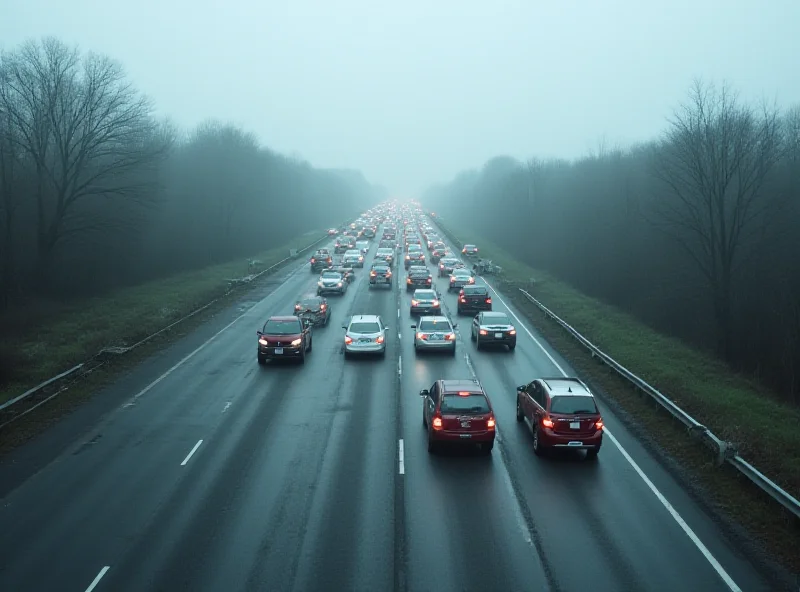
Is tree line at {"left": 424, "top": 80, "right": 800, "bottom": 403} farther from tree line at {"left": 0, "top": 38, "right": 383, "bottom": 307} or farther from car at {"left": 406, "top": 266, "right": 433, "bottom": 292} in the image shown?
tree line at {"left": 0, "top": 38, "right": 383, "bottom": 307}

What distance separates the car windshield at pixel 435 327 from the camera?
2895cm

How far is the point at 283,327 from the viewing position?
28031 millimetres

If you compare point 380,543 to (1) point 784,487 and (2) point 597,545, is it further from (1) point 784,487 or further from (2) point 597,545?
(1) point 784,487

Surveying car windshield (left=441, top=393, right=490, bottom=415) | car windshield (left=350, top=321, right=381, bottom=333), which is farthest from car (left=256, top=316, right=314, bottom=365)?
car windshield (left=441, top=393, right=490, bottom=415)

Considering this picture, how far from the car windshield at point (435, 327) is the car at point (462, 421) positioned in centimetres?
1183

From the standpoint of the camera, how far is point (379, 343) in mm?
28219

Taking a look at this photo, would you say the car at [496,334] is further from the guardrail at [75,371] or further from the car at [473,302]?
the guardrail at [75,371]

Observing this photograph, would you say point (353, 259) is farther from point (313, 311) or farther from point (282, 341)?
point (282, 341)

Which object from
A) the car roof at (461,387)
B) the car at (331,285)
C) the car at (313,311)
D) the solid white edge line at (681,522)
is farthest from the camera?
the car at (331,285)

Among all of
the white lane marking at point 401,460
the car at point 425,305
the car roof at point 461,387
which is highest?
the car roof at point 461,387

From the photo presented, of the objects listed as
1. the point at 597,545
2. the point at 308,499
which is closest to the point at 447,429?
the point at 308,499

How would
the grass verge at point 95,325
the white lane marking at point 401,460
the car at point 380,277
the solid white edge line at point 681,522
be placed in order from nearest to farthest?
the solid white edge line at point 681,522
the white lane marking at point 401,460
the grass verge at point 95,325
the car at point 380,277

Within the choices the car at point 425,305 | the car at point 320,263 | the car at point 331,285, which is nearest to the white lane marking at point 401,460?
the car at point 425,305

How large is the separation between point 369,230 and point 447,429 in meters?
93.0
